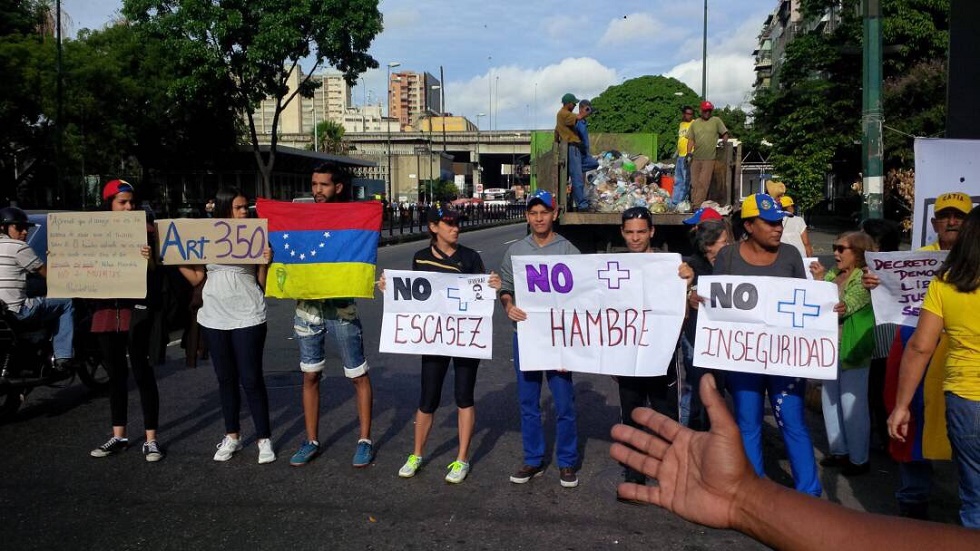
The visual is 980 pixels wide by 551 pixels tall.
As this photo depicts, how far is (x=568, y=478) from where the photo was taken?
18.1 feet

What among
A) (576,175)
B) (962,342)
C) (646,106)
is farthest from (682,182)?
(646,106)

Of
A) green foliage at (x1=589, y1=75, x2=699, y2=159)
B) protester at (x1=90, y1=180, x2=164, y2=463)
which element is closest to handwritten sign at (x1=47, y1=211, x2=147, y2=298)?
protester at (x1=90, y1=180, x2=164, y2=463)

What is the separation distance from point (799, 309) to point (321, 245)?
127 inches

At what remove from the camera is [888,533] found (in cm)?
171

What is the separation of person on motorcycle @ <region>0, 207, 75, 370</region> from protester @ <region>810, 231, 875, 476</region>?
6060 millimetres

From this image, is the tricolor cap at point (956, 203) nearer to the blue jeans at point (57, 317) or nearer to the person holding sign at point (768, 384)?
the person holding sign at point (768, 384)

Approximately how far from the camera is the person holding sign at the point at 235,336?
19.5ft

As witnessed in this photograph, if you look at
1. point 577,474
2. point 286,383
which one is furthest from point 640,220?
point 286,383

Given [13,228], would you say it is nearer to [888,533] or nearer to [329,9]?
[888,533]

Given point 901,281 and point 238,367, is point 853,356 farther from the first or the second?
point 238,367

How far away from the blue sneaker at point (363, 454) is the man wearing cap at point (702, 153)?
21.1 ft

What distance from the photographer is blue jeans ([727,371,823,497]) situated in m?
4.85

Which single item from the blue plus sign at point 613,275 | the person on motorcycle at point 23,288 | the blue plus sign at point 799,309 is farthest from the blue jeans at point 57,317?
the blue plus sign at point 799,309

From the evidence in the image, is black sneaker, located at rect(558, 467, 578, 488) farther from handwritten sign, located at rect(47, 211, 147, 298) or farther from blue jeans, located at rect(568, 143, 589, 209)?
blue jeans, located at rect(568, 143, 589, 209)
